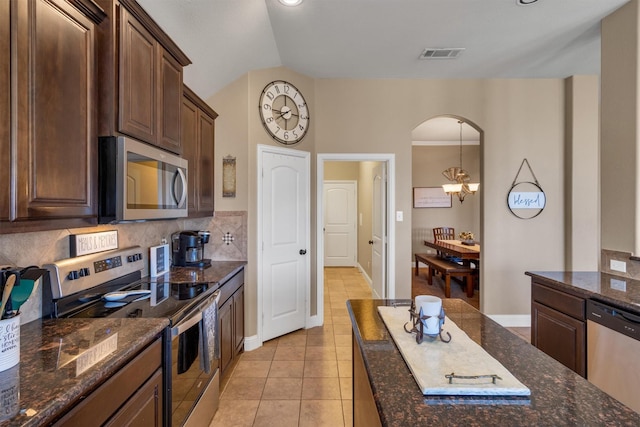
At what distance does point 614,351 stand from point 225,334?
8.42 feet

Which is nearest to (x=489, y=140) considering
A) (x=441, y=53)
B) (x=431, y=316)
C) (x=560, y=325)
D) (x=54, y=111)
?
(x=441, y=53)

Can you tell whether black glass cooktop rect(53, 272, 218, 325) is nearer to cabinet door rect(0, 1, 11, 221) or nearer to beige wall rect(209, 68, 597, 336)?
cabinet door rect(0, 1, 11, 221)

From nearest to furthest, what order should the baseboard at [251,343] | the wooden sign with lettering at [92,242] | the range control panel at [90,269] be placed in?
the range control panel at [90,269]
the wooden sign with lettering at [92,242]
the baseboard at [251,343]

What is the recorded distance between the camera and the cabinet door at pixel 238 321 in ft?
8.95

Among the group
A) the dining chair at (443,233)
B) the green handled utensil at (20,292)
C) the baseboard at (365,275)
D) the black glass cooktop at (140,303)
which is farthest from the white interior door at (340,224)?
the green handled utensil at (20,292)

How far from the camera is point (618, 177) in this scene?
7.74ft

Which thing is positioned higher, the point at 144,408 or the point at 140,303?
the point at 140,303

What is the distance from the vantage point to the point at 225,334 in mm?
2471

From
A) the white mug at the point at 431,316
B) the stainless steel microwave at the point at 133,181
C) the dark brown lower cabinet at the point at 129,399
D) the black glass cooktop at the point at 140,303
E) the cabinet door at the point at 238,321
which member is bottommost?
the cabinet door at the point at 238,321

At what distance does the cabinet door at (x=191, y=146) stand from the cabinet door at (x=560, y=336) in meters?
2.90

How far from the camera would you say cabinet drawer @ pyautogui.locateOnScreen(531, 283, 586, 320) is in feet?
6.62

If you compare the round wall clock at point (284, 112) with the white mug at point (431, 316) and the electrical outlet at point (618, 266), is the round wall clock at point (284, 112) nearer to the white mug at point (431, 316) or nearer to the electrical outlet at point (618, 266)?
the white mug at point (431, 316)

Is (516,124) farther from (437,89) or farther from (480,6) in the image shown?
(480,6)

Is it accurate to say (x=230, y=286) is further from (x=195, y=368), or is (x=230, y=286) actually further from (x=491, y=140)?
(x=491, y=140)
